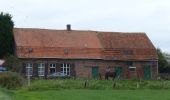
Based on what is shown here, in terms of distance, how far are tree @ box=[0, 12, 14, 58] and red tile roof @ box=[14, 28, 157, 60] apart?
0.95 m

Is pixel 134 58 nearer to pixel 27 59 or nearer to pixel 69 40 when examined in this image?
pixel 69 40

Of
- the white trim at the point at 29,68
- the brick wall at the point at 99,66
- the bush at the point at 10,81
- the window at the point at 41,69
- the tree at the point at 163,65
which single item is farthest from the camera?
the tree at the point at 163,65

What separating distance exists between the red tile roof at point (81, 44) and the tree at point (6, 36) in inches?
37.3

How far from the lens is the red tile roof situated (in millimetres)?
70125

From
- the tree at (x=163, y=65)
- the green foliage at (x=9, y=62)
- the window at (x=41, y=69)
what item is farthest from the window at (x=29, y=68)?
the tree at (x=163, y=65)

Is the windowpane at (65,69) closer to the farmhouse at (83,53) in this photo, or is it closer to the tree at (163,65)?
the farmhouse at (83,53)

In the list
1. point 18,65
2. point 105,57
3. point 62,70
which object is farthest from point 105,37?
point 18,65

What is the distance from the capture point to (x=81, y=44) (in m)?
73.0

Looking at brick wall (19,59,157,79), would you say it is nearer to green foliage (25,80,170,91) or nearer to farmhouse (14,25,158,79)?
farmhouse (14,25,158,79)

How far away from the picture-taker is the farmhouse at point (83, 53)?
227 feet

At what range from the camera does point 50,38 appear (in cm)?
7319

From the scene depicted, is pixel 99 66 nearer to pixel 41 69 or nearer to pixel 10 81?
pixel 41 69

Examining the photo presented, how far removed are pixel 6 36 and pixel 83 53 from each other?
10285 millimetres

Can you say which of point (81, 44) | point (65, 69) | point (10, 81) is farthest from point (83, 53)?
point (10, 81)
